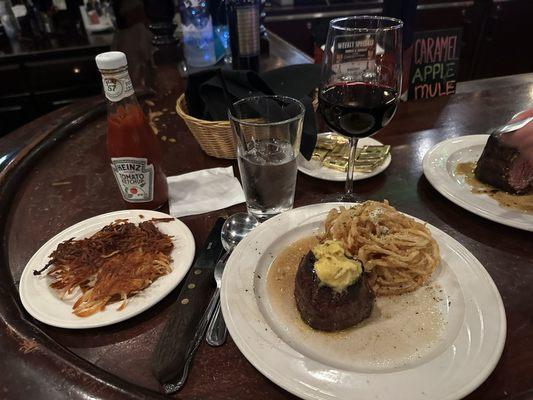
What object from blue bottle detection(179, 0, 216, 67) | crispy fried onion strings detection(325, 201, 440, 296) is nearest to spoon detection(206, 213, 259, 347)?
crispy fried onion strings detection(325, 201, 440, 296)

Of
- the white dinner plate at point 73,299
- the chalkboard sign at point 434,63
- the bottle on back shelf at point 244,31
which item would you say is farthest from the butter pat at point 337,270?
the bottle on back shelf at point 244,31

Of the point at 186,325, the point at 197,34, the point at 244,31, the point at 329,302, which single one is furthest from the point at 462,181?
the point at 197,34

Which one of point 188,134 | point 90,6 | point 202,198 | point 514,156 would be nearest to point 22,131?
point 188,134

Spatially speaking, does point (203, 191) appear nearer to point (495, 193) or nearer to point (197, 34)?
point (495, 193)

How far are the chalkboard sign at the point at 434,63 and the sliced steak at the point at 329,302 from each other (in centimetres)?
135

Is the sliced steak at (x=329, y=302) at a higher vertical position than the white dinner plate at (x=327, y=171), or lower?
higher

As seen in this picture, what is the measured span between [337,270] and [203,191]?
2.06ft

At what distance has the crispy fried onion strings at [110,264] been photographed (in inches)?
35.6

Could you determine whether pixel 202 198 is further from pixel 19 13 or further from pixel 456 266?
pixel 19 13

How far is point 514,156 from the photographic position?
119cm

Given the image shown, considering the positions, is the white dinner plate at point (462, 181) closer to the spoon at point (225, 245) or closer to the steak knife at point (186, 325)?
the spoon at point (225, 245)

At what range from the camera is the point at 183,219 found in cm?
121

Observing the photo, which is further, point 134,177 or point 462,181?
point 462,181

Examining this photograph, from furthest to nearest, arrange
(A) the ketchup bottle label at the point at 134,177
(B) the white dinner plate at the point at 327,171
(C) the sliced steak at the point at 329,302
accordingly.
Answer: (B) the white dinner plate at the point at 327,171
(A) the ketchup bottle label at the point at 134,177
(C) the sliced steak at the point at 329,302
